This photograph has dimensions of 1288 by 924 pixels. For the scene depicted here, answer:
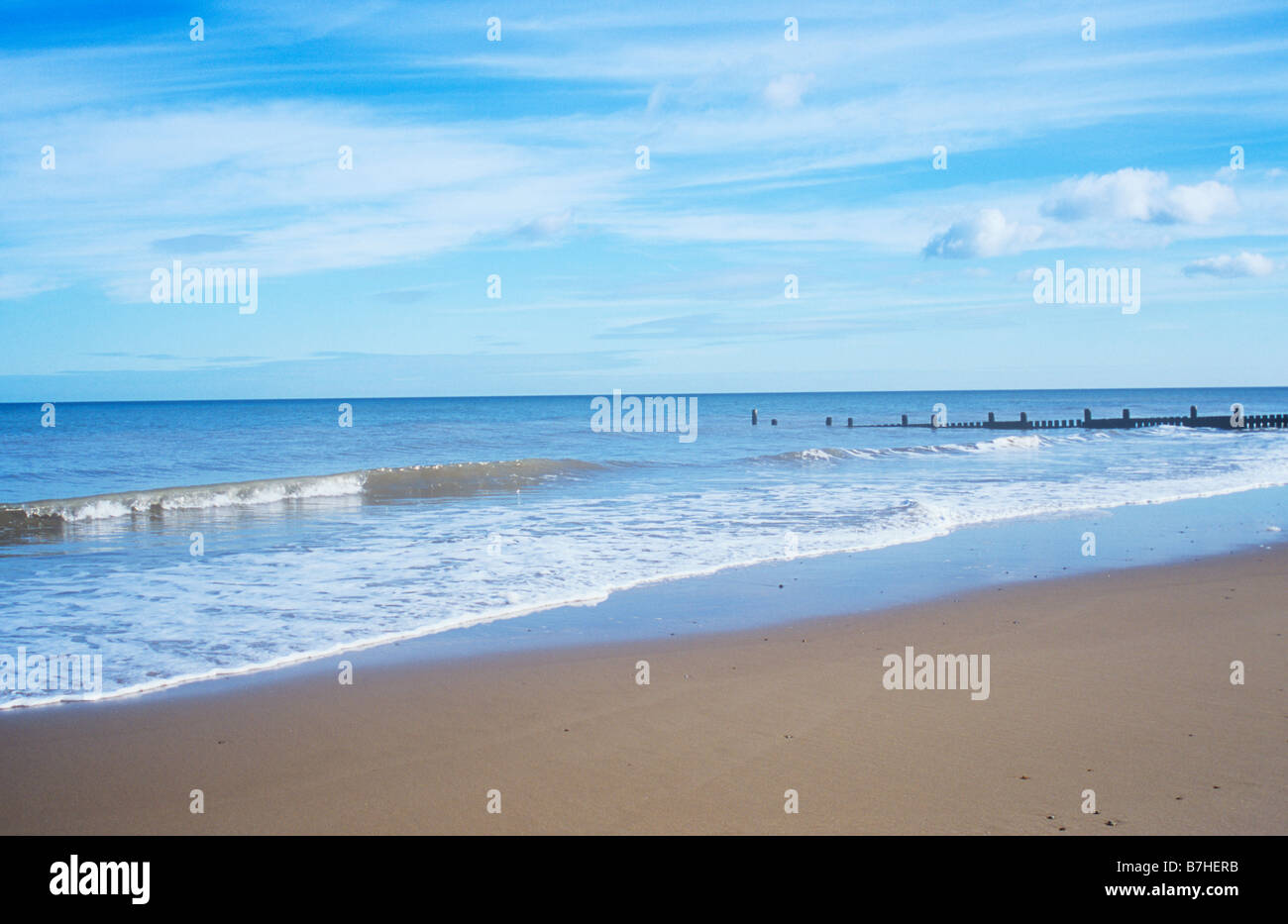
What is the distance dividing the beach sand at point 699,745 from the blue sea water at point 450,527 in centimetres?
116

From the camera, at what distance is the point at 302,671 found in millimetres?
6926

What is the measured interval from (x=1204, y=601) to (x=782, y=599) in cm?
412

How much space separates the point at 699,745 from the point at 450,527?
34.1 ft

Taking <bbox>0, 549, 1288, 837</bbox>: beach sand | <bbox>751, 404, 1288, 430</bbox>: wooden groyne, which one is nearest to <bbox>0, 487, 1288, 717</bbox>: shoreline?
<bbox>0, 549, 1288, 837</bbox>: beach sand

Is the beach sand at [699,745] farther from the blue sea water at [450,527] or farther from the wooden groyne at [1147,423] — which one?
the wooden groyne at [1147,423]

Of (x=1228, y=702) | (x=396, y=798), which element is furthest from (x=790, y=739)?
(x=1228, y=702)

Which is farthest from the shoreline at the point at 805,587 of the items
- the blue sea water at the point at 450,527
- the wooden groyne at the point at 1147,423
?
the wooden groyne at the point at 1147,423

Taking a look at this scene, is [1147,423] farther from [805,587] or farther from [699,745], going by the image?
[699,745]

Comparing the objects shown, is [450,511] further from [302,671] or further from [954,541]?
[302,671]

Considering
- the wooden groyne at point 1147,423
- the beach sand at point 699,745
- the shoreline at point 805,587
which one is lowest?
the beach sand at point 699,745

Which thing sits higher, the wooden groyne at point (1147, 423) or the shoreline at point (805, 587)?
the wooden groyne at point (1147, 423)

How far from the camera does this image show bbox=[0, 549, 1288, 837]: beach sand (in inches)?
172

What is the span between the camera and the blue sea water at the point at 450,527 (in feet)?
27.8
